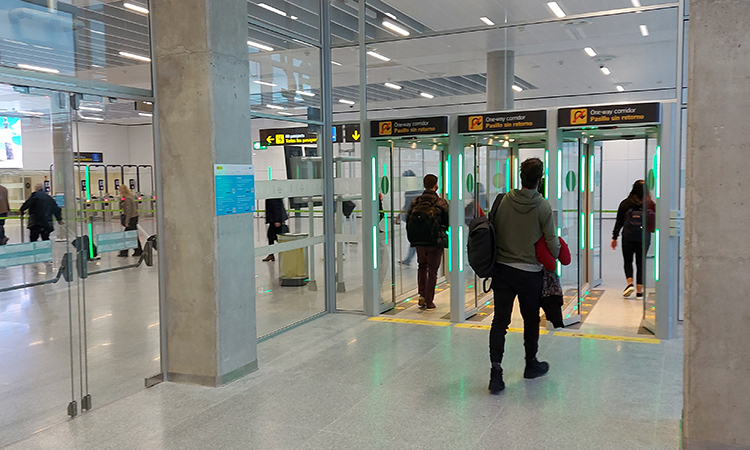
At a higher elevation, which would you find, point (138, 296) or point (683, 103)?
point (683, 103)

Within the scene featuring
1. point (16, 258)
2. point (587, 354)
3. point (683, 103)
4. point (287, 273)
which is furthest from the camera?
Answer: point (287, 273)

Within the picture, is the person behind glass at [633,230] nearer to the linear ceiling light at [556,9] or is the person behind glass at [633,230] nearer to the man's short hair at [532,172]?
the linear ceiling light at [556,9]

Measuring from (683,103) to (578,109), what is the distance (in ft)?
3.13

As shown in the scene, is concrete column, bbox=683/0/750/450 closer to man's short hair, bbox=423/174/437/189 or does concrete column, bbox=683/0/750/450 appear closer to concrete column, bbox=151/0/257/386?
concrete column, bbox=151/0/257/386

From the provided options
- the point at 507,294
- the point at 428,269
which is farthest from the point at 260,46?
the point at 507,294

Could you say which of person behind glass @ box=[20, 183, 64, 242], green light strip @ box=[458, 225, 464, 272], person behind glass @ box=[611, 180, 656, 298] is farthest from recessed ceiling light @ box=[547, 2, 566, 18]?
person behind glass @ box=[20, 183, 64, 242]

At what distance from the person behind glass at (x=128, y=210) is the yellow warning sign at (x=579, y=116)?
407 cm

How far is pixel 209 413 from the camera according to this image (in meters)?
4.41

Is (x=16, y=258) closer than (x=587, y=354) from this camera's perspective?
Yes

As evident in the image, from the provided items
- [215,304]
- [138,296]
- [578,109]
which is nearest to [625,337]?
[578,109]

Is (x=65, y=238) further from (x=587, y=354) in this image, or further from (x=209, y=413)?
(x=587, y=354)

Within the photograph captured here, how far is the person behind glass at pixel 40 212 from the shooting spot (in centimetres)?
410

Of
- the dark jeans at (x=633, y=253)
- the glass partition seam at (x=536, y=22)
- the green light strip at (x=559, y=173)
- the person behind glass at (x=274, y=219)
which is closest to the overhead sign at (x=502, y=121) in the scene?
the green light strip at (x=559, y=173)

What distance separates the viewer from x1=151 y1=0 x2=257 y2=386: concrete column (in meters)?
4.84
